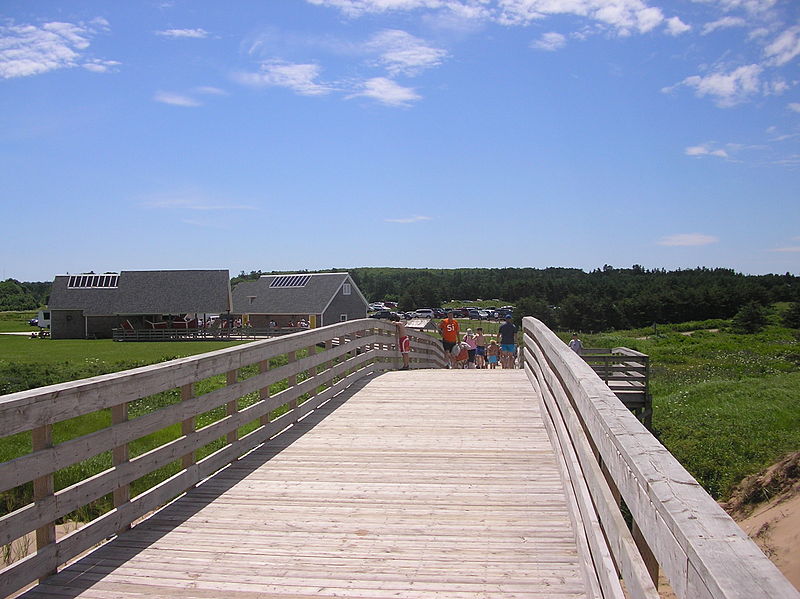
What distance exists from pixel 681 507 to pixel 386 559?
246cm

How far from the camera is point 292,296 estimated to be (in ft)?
188

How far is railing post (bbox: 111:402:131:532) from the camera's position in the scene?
15.0ft

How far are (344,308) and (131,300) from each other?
56.3 ft

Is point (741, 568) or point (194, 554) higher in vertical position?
point (741, 568)

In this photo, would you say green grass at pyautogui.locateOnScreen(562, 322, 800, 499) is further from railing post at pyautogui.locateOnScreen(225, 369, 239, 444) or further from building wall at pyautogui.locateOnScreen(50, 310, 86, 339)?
building wall at pyautogui.locateOnScreen(50, 310, 86, 339)

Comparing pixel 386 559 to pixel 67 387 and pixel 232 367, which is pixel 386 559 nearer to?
pixel 67 387

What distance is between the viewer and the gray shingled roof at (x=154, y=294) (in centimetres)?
5681

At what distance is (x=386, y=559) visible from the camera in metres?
4.18

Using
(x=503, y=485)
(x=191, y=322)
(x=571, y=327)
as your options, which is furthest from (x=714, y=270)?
(x=503, y=485)

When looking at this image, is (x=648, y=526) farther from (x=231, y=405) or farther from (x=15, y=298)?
(x=15, y=298)

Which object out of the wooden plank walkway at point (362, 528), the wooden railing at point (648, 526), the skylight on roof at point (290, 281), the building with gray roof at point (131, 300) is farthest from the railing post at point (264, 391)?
the building with gray roof at point (131, 300)

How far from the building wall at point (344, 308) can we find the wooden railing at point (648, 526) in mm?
49628

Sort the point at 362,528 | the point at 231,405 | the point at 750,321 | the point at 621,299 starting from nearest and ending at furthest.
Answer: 1. the point at 362,528
2. the point at 231,405
3. the point at 750,321
4. the point at 621,299

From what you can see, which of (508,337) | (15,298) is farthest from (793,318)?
(15,298)
